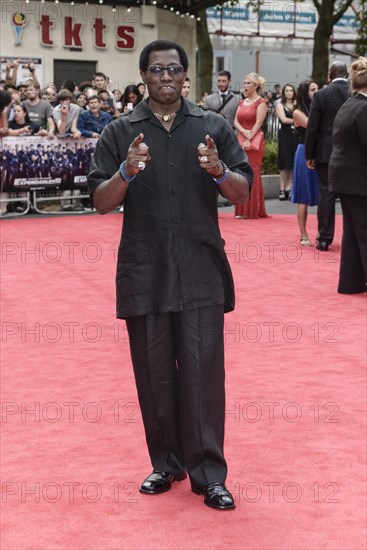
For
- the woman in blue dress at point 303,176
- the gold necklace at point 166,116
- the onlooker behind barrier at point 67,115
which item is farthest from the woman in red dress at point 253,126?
the gold necklace at point 166,116

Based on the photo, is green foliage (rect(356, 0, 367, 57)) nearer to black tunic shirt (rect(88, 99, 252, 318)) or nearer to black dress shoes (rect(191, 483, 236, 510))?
black tunic shirt (rect(88, 99, 252, 318))

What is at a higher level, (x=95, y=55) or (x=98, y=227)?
(x=95, y=55)

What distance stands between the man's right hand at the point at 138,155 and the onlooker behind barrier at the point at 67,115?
12325 millimetres

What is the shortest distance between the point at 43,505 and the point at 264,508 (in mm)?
953

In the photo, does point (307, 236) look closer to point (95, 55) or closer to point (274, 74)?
point (95, 55)

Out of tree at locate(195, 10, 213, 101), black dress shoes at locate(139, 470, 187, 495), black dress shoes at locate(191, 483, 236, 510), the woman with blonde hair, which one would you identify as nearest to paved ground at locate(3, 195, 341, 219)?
the woman with blonde hair

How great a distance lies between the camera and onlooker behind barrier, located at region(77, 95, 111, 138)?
640 inches

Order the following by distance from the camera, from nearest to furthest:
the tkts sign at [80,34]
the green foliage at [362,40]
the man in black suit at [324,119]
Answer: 1. the man in black suit at [324,119]
2. the tkts sign at [80,34]
3. the green foliage at [362,40]

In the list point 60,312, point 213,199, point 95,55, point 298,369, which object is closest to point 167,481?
point 213,199

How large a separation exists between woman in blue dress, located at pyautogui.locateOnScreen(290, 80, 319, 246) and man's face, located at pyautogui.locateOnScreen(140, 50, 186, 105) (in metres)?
7.88

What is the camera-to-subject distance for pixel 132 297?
4.34 metres

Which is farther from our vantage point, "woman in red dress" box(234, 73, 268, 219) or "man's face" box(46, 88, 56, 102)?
"man's face" box(46, 88, 56, 102)

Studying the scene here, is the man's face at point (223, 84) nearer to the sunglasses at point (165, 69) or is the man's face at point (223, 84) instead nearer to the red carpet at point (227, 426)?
the red carpet at point (227, 426)

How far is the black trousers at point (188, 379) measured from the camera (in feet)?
14.3
